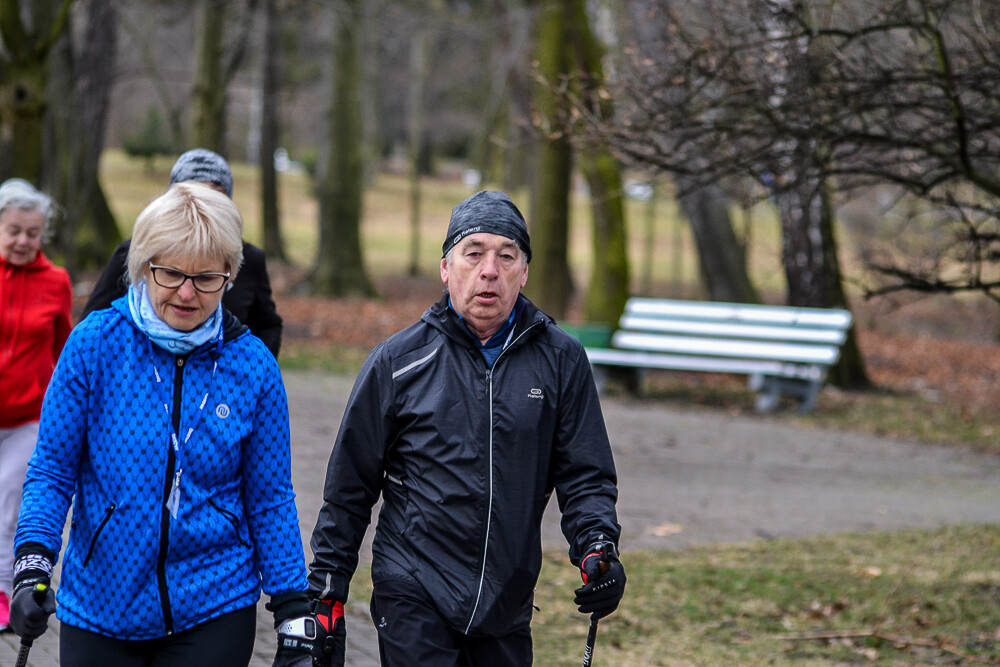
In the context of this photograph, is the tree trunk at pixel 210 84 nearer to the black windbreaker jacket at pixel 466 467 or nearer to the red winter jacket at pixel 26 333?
the red winter jacket at pixel 26 333

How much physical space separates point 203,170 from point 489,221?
7.22 feet

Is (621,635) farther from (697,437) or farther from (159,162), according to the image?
(159,162)

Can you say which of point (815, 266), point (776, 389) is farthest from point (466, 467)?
point (815, 266)

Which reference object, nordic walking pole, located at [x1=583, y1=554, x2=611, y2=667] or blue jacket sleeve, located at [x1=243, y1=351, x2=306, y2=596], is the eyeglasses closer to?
blue jacket sleeve, located at [x1=243, y1=351, x2=306, y2=596]

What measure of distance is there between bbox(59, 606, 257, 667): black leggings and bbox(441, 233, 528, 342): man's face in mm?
1070

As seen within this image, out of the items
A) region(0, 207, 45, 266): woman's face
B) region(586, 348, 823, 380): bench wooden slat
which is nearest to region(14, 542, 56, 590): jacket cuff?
region(0, 207, 45, 266): woman's face

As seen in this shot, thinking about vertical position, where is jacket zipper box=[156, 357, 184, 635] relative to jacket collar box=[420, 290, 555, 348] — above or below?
below

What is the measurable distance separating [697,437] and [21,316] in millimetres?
7722

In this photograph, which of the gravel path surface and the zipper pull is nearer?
the zipper pull

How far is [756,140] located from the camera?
21.7 ft

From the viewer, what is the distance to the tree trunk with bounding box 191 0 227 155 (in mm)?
19328

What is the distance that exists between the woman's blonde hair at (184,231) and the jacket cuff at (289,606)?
854 mm

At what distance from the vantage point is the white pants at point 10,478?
18.4ft

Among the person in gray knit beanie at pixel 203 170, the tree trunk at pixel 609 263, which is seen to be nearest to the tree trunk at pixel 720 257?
the tree trunk at pixel 609 263
